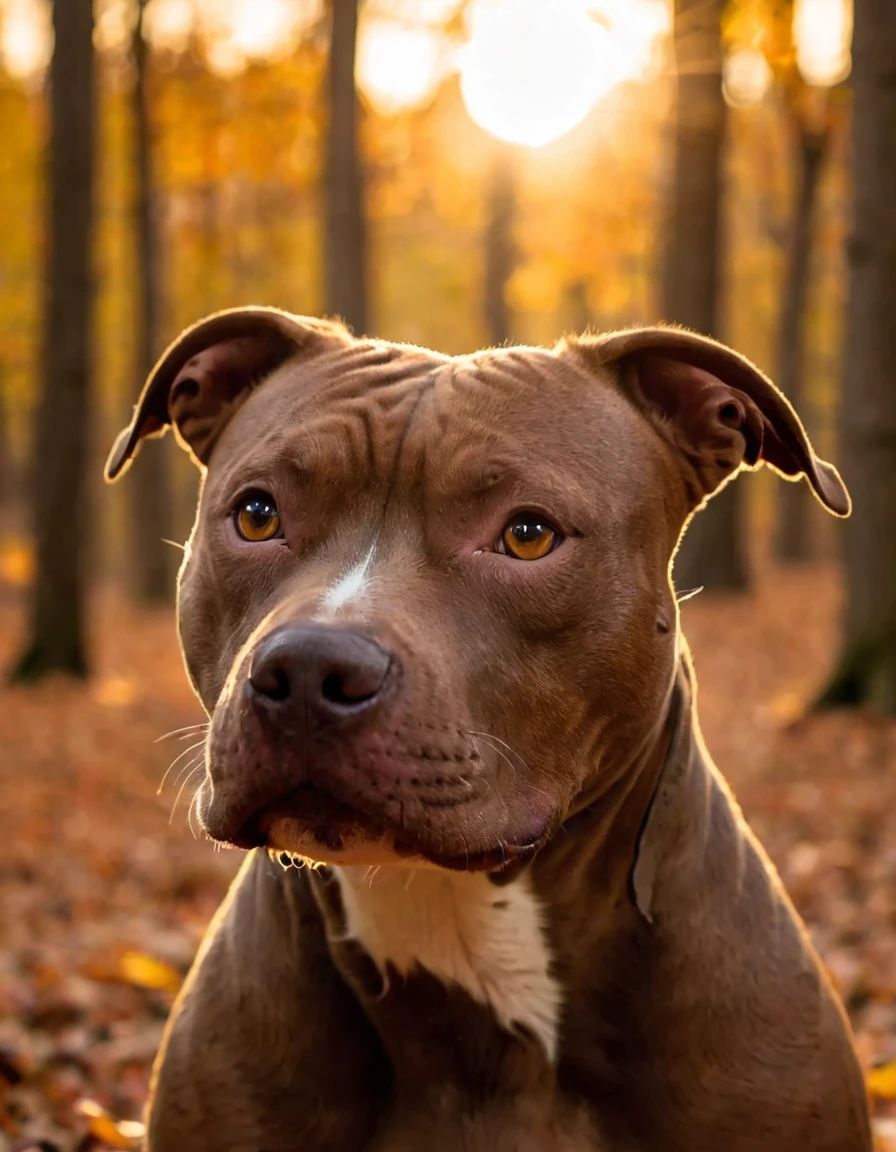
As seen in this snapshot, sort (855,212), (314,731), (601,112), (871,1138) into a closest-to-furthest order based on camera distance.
Answer: (314,731) → (871,1138) → (855,212) → (601,112)

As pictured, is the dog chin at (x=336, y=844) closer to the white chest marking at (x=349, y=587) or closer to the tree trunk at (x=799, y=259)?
the white chest marking at (x=349, y=587)

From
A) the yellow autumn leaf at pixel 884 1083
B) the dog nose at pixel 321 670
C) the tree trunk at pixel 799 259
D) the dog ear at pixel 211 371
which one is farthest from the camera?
the tree trunk at pixel 799 259

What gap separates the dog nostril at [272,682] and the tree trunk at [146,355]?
Answer: 1595 cm

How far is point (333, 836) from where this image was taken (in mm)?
2707

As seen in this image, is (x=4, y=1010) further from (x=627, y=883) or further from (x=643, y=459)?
(x=643, y=459)

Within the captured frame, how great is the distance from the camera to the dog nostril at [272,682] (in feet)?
8.40

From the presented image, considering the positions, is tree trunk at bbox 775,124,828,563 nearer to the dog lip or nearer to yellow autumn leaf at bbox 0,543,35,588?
yellow autumn leaf at bbox 0,543,35,588

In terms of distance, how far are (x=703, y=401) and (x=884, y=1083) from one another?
247 cm

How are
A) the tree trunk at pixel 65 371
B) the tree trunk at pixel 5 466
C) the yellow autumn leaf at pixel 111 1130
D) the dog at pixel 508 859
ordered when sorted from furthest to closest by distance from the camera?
the tree trunk at pixel 5 466 < the tree trunk at pixel 65 371 < the yellow autumn leaf at pixel 111 1130 < the dog at pixel 508 859

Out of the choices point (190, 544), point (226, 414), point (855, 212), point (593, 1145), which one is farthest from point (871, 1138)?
point (855, 212)

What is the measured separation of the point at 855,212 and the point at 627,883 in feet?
26.1

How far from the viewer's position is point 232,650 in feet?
10.2

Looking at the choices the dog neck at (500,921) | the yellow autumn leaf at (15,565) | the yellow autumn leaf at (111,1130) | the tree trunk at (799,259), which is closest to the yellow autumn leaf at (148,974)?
the yellow autumn leaf at (111,1130)

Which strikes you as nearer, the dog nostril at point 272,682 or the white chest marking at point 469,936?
the dog nostril at point 272,682
